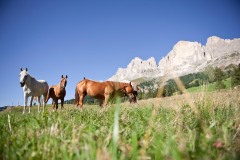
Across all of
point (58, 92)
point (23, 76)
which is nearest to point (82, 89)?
point (58, 92)

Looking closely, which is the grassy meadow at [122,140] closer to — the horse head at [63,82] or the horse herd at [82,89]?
the horse herd at [82,89]

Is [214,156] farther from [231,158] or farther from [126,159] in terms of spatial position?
[126,159]

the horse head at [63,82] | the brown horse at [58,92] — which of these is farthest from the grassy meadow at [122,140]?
the brown horse at [58,92]

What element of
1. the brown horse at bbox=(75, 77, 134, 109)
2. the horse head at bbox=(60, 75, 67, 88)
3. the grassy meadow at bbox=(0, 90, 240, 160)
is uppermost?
the horse head at bbox=(60, 75, 67, 88)

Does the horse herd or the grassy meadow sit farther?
the horse herd

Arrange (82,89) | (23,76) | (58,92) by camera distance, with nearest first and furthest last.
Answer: (82,89) → (23,76) → (58,92)

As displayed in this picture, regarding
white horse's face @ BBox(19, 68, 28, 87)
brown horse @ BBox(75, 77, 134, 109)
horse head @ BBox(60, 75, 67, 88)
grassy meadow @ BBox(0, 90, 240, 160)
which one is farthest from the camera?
horse head @ BBox(60, 75, 67, 88)

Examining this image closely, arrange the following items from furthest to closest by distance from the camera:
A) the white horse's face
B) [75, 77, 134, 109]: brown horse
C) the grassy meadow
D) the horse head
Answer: the horse head < the white horse's face < [75, 77, 134, 109]: brown horse < the grassy meadow

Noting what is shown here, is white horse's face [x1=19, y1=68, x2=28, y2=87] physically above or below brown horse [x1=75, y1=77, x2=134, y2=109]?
above

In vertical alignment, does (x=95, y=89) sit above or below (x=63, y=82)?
below

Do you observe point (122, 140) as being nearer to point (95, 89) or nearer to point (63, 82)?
point (95, 89)

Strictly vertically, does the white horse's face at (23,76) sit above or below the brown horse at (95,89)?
above

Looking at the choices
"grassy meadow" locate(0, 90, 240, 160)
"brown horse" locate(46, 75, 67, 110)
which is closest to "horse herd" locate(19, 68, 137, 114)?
"brown horse" locate(46, 75, 67, 110)

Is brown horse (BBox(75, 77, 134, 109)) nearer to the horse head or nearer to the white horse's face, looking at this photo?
the horse head
